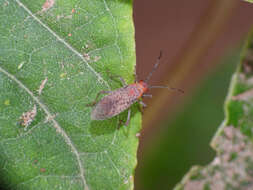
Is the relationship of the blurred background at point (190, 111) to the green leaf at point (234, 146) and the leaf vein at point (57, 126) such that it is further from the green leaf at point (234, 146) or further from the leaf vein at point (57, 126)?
the leaf vein at point (57, 126)

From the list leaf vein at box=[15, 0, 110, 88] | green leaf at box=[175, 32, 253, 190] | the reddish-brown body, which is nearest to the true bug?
the reddish-brown body

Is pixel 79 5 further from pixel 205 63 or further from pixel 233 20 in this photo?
pixel 233 20

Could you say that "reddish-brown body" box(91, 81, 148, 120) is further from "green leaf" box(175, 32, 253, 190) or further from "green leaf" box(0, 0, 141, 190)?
"green leaf" box(175, 32, 253, 190)

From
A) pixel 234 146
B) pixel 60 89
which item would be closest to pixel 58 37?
pixel 60 89

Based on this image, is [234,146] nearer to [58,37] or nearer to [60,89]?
[60,89]

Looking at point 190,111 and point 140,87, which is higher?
point 140,87

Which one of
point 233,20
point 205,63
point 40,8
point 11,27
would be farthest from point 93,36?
point 233,20
